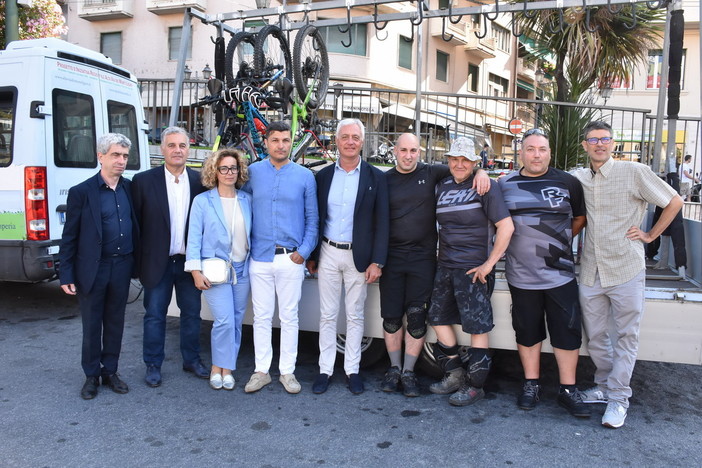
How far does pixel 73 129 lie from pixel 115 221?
263 cm

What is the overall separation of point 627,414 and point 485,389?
3.11 feet

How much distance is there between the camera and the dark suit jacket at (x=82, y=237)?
3.92 meters

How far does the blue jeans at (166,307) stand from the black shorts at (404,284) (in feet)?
4.66

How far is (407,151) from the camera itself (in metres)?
4.07

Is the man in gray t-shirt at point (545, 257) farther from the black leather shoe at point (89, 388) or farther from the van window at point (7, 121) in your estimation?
the van window at point (7, 121)

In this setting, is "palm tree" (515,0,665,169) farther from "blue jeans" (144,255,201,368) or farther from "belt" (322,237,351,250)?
"blue jeans" (144,255,201,368)

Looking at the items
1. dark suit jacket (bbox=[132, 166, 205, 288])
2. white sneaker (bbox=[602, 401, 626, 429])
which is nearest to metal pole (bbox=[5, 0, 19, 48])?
dark suit jacket (bbox=[132, 166, 205, 288])

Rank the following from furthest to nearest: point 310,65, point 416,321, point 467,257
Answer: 1. point 310,65
2. point 416,321
3. point 467,257

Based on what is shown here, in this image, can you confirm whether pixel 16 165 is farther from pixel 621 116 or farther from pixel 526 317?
pixel 621 116

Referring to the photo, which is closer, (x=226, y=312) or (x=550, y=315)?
(x=550, y=315)

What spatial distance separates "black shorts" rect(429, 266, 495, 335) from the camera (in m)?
3.92

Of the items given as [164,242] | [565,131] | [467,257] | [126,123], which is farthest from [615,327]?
[126,123]

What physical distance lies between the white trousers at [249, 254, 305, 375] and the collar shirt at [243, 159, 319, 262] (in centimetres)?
9

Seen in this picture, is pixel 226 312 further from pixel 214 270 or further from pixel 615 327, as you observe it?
pixel 615 327
